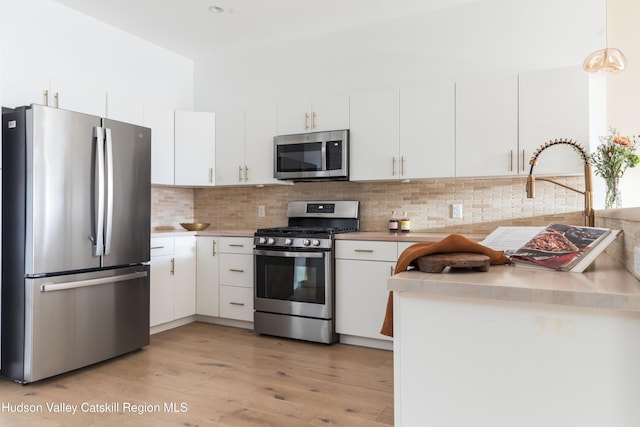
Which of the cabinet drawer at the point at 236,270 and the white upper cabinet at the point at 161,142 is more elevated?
the white upper cabinet at the point at 161,142

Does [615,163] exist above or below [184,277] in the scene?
above

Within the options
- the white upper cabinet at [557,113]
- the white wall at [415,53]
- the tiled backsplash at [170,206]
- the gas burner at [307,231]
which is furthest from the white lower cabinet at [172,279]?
the white upper cabinet at [557,113]

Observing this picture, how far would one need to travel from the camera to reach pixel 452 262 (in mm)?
1149

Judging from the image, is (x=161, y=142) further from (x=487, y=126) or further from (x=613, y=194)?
(x=613, y=194)

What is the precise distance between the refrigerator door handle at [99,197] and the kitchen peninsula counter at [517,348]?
242 centimetres

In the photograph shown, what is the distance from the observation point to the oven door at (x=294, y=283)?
3416 millimetres

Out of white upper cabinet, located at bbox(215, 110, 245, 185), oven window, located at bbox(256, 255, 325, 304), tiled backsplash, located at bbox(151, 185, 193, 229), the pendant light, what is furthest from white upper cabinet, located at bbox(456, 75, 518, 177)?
tiled backsplash, located at bbox(151, 185, 193, 229)

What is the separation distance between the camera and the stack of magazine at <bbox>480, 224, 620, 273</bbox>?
121cm

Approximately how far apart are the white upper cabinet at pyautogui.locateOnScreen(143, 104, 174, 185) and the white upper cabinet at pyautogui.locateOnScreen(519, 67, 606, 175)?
2987 millimetres

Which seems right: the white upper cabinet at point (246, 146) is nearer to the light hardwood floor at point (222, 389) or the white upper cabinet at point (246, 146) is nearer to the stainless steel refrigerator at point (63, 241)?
the stainless steel refrigerator at point (63, 241)

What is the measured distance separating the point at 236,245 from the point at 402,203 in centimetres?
151

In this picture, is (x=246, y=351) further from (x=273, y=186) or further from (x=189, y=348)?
(x=273, y=186)

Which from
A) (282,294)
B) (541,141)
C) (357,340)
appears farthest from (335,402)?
(541,141)

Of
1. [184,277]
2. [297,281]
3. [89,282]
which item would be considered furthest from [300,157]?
[89,282]
